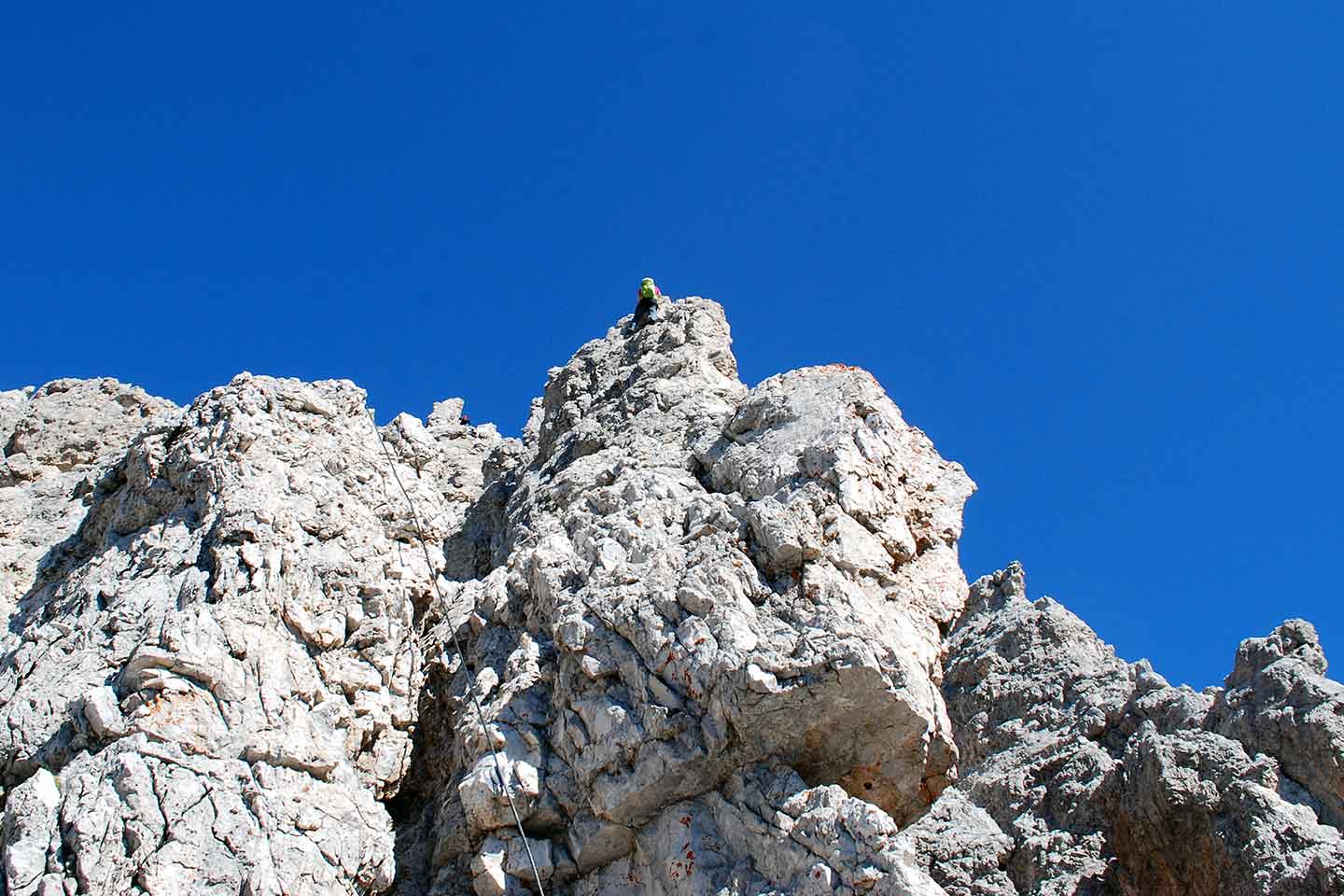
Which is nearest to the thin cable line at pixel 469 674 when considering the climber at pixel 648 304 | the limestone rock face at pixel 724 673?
the limestone rock face at pixel 724 673

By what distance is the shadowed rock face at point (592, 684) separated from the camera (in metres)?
13.5

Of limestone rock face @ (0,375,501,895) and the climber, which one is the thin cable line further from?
the climber

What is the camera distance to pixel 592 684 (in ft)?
49.5

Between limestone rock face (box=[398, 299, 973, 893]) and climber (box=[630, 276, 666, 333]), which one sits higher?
climber (box=[630, 276, 666, 333])

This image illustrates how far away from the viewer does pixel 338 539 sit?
17.6 metres

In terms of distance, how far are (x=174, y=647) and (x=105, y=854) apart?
2966 millimetres

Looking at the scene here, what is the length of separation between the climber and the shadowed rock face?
92.7 inches

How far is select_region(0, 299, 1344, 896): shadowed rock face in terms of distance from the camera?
13.5 m

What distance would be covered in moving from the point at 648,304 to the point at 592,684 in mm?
13205

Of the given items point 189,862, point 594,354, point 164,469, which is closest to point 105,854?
point 189,862

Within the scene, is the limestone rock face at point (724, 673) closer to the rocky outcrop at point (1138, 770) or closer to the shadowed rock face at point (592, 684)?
the shadowed rock face at point (592, 684)

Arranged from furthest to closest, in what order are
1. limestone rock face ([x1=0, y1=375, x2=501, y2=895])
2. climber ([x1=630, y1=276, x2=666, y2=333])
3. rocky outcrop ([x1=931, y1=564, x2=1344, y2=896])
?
climber ([x1=630, y1=276, x2=666, y2=333]) → rocky outcrop ([x1=931, y1=564, x2=1344, y2=896]) → limestone rock face ([x1=0, y1=375, x2=501, y2=895])

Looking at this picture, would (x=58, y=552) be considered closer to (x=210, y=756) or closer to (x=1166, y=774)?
(x=210, y=756)

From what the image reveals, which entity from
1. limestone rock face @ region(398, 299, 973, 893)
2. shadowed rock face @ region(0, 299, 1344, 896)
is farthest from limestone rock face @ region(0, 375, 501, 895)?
limestone rock face @ region(398, 299, 973, 893)
